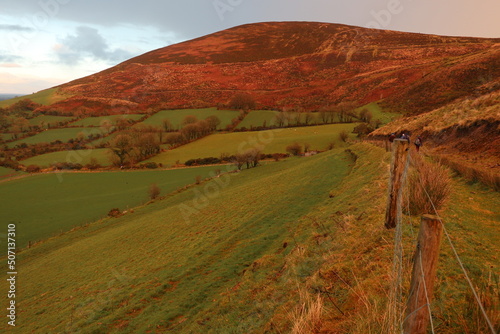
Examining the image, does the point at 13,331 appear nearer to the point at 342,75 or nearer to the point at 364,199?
the point at 364,199

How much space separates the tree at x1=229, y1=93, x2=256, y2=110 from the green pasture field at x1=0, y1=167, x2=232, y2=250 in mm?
52514

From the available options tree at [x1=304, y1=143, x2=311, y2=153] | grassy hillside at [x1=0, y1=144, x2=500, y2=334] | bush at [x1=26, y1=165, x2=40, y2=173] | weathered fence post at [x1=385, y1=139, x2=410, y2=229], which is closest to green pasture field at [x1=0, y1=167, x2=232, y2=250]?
bush at [x1=26, y1=165, x2=40, y2=173]

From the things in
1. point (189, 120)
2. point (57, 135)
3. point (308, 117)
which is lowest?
point (308, 117)

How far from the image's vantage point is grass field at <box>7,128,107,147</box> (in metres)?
80.6

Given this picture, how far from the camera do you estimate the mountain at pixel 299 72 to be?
80.5 m

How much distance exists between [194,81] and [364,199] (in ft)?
421

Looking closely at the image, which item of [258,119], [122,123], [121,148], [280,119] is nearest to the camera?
[121,148]

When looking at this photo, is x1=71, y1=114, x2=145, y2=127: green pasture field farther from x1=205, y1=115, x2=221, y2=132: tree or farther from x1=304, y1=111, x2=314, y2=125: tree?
x1=304, y1=111, x2=314, y2=125: tree

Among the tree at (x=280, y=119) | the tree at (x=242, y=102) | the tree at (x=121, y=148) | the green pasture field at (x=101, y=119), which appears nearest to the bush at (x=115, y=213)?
the tree at (x=121, y=148)

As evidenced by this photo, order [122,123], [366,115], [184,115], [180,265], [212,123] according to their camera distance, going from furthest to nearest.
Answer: [184,115] < [122,123] < [212,123] < [366,115] < [180,265]

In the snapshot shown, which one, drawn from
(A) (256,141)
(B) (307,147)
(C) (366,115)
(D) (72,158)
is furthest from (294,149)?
(D) (72,158)

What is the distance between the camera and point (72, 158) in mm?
63500

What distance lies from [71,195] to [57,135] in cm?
5297

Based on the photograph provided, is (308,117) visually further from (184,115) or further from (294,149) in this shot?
(184,115)
